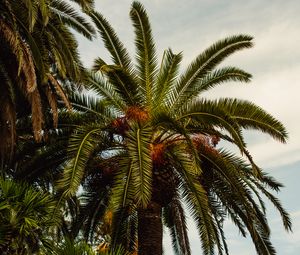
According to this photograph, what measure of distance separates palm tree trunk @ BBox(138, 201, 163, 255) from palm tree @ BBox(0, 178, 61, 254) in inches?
119

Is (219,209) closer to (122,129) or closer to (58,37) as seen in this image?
(122,129)

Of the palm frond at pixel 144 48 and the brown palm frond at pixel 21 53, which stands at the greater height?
the palm frond at pixel 144 48

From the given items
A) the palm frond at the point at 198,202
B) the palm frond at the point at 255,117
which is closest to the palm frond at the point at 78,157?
the palm frond at the point at 198,202

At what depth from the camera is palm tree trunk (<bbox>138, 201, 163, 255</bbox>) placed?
48.9 ft

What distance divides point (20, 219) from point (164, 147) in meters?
4.40

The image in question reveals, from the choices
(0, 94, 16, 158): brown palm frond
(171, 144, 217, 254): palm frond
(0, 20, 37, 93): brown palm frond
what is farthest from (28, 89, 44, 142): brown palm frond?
(171, 144, 217, 254): palm frond

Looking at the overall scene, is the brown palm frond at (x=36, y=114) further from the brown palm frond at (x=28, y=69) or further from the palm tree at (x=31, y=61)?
the brown palm frond at (x=28, y=69)

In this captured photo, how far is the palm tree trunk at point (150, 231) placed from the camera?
14.9m

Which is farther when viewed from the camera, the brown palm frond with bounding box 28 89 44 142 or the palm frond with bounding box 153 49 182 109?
the palm frond with bounding box 153 49 182 109

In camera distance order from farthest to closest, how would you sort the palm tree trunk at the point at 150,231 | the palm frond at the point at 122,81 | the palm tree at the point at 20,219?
the palm tree trunk at the point at 150,231
the palm frond at the point at 122,81
the palm tree at the point at 20,219

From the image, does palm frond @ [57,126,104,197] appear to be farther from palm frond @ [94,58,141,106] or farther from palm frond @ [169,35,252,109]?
palm frond @ [169,35,252,109]

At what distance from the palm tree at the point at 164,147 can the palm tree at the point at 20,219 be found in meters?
0.88

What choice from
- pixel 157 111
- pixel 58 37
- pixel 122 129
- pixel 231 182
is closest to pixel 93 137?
pixel 122 129

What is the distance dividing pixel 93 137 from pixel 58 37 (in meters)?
2.67
